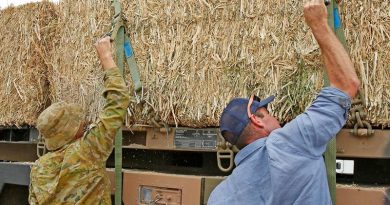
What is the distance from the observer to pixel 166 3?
3.86 metres

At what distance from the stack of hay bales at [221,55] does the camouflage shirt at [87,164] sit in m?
0.34

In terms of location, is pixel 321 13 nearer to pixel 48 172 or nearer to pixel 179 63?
pixel 179 63

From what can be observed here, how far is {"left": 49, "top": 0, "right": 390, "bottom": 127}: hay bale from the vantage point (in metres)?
3.13

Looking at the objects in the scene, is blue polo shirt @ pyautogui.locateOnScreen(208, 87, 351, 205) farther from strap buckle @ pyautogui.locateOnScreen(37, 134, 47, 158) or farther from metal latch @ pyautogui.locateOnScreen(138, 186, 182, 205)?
strap buckle @ pyautogui.locateOnScreen(37, 134, 47, 158)

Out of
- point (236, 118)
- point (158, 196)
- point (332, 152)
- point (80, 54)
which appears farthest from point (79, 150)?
point (332, 152)

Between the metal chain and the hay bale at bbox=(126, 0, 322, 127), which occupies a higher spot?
the hay bale at bbox=(126, 0, 322, 127)

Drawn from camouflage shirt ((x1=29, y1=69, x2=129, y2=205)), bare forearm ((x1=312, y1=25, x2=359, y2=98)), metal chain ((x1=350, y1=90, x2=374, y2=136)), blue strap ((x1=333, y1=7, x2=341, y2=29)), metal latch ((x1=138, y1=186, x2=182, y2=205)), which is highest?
blue strap ((x1=333, y1=7, x2=341, y2=29))

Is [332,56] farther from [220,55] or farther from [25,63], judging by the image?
[25,63]

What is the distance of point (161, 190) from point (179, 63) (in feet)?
2.61

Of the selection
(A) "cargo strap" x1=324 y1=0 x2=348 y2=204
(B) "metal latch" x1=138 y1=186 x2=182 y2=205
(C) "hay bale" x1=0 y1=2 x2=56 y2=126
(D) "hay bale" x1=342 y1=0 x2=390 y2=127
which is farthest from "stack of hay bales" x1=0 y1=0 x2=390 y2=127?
(C) "hay bale" x1=0 y1=2 x2=56 y2=126

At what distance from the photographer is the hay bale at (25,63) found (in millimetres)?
4801

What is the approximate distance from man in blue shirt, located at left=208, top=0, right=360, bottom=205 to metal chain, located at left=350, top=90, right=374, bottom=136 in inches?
27.9

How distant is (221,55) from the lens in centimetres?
358

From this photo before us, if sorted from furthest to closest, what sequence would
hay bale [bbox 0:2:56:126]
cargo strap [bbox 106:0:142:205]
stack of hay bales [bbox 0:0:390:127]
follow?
hay bale [bbox 0:2:56:126] → cargo strap [bbox 106:0:142:205] → stack of hay bales [bbox 0:0:390:127]
